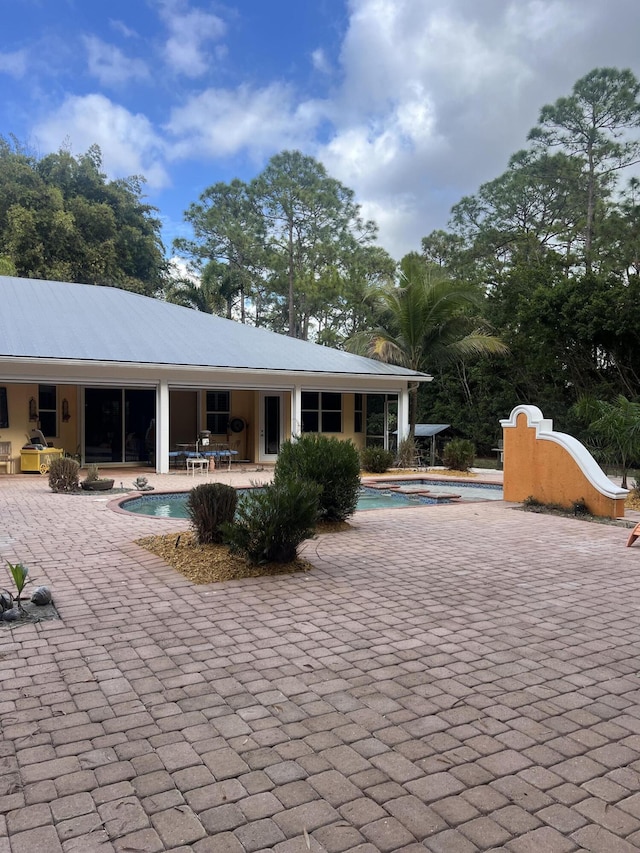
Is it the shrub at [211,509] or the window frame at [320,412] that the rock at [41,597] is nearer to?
the shrub at [211,509]

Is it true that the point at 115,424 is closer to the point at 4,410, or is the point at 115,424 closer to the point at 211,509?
the point at 4,410

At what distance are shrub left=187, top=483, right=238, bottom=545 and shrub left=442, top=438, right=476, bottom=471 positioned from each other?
10.6m

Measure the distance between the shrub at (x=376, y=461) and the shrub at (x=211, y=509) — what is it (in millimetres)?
9278

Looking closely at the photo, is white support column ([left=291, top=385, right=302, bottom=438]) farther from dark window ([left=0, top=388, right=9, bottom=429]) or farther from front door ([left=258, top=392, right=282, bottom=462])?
dark window ([left=0, top=388, right=9, bottom=429])

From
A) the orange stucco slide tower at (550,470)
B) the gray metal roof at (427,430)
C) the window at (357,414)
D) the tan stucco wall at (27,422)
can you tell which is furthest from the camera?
the window at (357,414)

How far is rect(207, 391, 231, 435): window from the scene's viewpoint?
1864 cm

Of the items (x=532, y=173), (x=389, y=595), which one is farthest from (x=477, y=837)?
(x=532, y=173)

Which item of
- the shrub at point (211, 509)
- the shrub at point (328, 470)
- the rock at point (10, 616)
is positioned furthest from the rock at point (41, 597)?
the shrub at point (328, 470)

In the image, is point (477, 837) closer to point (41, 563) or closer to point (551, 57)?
point (41, 563)

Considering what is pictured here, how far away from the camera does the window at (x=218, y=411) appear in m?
18.6

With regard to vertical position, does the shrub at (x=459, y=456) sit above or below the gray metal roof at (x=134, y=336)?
below

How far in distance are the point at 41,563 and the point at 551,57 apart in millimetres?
24164

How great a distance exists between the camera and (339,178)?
3931 centimetres

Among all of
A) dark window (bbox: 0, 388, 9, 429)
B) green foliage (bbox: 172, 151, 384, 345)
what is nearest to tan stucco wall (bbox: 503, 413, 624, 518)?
dark window (bbox: 0, 388, 9, 429)
